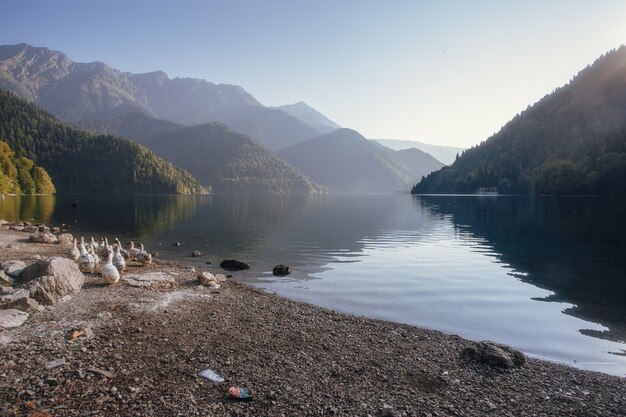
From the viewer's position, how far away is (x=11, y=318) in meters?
13.4

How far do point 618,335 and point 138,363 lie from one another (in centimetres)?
1948

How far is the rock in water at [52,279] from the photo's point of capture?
52.2 ft

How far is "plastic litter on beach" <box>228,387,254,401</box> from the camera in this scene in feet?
31.6

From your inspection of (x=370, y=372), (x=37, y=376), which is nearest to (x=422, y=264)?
(x=370, y=372)

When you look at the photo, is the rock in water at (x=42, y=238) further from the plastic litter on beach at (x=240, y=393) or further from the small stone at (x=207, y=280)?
the plastic litter on beach at (x=240, y=393)

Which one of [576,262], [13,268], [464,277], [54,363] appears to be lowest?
[464,277]

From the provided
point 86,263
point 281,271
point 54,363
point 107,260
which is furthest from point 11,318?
point 281,271

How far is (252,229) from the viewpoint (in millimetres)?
61562

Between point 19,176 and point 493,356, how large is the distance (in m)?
201

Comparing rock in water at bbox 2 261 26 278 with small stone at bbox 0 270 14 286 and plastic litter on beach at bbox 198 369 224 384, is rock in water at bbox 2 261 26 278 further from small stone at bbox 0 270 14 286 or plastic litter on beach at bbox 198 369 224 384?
plastic litter on beach at bbox 198 369 224 384

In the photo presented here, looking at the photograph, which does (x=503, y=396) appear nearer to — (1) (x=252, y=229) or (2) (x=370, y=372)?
(2) (x=370, y=372)

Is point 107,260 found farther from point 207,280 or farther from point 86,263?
point 207,280

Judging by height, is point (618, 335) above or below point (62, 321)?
below

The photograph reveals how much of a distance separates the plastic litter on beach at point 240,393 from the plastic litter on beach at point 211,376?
0.63 m
